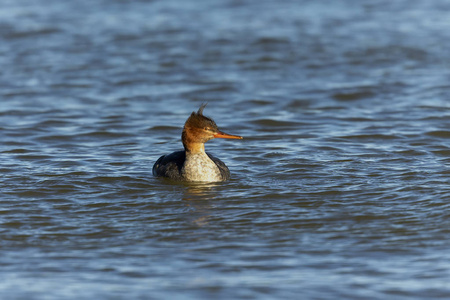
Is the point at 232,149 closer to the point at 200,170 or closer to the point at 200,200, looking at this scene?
the point at 200,170

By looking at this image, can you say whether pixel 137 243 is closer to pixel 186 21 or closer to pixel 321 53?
pixel 321 53

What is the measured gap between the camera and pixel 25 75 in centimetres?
1577

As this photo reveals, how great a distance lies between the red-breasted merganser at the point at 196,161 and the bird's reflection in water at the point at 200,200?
5.1 inches

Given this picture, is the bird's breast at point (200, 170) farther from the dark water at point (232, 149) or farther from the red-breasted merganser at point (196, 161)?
the dark water at point (232, 149)

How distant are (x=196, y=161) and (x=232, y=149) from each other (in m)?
1.84

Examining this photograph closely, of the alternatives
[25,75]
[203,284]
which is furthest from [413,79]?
[203,284]

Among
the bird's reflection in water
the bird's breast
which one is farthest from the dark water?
the bird's breast

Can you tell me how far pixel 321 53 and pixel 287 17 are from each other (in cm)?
367

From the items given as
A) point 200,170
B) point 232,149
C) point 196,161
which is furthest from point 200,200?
point 232,149

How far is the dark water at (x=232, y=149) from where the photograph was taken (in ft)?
21.1

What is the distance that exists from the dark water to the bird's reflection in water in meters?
0.03

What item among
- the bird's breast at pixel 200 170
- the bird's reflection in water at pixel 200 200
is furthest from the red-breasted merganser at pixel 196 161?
the bird's reflection in water at pixel 200 200

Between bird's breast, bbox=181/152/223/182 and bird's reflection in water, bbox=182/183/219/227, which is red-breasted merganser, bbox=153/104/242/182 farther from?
bird's reflection in water, bbox=182/183/219/227

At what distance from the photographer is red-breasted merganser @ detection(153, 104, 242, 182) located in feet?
30.7
